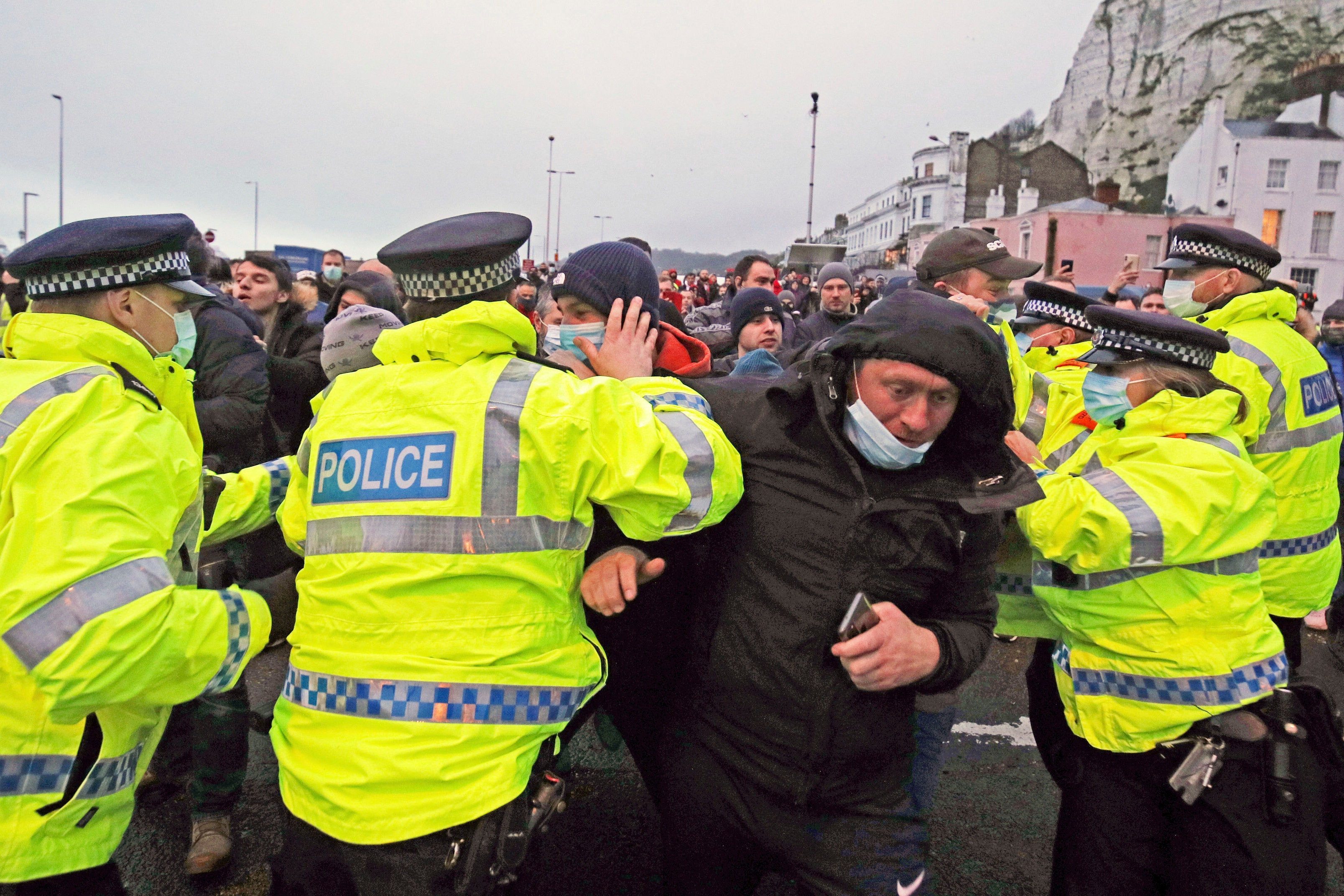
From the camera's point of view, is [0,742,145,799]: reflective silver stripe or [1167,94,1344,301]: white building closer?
[0,742,145,799]: reflective silver stripe

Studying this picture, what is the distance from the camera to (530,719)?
69.9 inches

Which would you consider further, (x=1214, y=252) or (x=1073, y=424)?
(x=1214, y=252)

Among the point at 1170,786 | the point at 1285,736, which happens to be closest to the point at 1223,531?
the point at 1285,736

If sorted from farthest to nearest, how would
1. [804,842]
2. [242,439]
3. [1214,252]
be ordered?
[242,439] → [1214,252] → [804,842]

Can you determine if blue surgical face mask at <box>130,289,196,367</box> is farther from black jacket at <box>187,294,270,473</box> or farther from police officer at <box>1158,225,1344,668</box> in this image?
police officer at <box>1158,225,1344,668</box>

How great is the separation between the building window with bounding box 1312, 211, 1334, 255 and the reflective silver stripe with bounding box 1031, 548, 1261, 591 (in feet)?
164

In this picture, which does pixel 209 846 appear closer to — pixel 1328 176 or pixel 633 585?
pixel 633 585

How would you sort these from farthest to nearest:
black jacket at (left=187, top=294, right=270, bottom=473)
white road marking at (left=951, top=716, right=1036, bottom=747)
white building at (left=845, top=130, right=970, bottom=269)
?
white building at (left=845, top=130, right=970, bottom=269), white road marking at (left=951, top=716, right=1036, bottom=747), black jacket at (left=187, top=294, right=270, bottom=473)

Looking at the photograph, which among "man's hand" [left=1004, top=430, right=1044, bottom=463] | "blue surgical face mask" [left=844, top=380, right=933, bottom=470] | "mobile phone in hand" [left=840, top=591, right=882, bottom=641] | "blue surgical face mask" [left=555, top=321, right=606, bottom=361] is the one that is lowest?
"mobile phone in hand" [left=840, top=591, right=882, bottom=641]

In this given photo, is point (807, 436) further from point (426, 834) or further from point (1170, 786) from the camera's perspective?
point (1170, 786)

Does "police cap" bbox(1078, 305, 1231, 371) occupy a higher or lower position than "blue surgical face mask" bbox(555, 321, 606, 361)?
higher

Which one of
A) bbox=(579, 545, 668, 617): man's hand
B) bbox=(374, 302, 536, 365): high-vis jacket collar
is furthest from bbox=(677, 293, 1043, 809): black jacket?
bbox=(374, 302, 536, 365): high-vis jacket collar

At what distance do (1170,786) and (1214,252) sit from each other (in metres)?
2.97

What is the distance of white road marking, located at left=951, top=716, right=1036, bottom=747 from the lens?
4.37m
